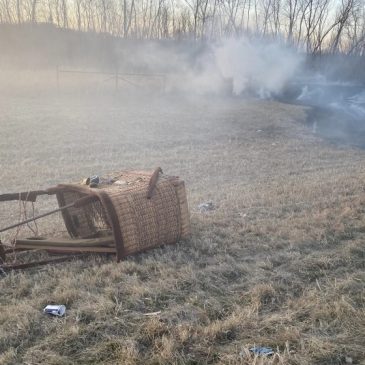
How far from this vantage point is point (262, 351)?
2938mm

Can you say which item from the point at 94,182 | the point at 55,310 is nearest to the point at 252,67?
the point at 94,182

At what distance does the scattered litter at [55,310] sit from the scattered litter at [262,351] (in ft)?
5.08

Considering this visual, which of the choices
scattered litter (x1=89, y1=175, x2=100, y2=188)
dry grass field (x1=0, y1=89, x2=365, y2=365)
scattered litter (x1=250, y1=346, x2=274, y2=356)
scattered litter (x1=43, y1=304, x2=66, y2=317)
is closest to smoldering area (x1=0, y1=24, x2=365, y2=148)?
dry grass field (x1=0, y1=89, x2=365, y2=365)

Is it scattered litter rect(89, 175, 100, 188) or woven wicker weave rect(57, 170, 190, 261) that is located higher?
scattered litter rect(89, 175, 100, 188)

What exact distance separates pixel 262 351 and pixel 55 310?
1672 mm

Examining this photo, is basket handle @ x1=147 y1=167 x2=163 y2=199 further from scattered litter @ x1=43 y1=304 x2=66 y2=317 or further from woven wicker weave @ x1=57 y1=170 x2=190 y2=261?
scattered litter @ x1=43 y1=304 x2=66 y2=317

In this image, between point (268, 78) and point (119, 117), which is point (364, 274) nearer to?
point (119, 117)

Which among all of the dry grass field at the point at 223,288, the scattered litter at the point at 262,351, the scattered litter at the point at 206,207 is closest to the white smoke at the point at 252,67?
the dry grass field at the point at 223,288

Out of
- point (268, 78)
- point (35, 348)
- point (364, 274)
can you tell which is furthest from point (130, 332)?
point (268, 78)

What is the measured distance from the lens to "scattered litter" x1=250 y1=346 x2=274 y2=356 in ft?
9.51

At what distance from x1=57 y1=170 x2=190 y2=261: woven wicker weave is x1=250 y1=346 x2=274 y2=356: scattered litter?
1941 mm

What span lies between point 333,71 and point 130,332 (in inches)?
1555

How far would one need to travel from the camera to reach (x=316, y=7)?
5059 centimetres

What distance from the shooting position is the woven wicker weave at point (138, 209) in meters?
4.45
